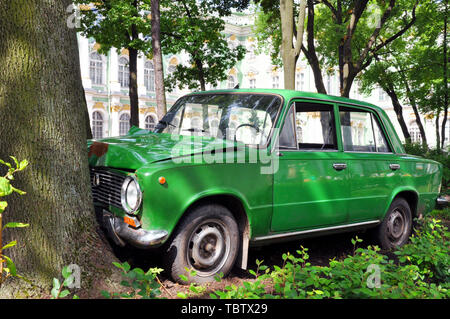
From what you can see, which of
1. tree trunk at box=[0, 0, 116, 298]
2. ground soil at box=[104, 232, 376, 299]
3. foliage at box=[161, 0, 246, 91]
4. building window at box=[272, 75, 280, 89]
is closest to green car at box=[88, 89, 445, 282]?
ground soil at box=[104, 232, 376, 299]

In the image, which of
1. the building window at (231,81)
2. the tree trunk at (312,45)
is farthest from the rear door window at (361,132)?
the building window at (231,81)

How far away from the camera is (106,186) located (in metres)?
4.24

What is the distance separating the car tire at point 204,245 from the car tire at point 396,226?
2.69m

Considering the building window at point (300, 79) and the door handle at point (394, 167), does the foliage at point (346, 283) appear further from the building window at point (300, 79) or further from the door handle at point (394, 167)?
the building window at point (300, 79)

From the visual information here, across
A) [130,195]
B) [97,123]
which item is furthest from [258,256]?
[97,123]

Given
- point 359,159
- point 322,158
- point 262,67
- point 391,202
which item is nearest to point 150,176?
point 322,158

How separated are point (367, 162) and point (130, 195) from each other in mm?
3198

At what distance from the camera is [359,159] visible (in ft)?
18.0

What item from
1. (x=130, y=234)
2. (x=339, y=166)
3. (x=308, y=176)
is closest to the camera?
(x=130, y=234)

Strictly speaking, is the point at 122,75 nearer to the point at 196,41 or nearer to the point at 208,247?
the point at 196,41

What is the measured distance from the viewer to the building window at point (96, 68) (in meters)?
41.7

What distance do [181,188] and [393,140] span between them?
3698 mm

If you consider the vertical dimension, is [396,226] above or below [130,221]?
below

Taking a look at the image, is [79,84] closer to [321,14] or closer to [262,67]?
[321,14]
